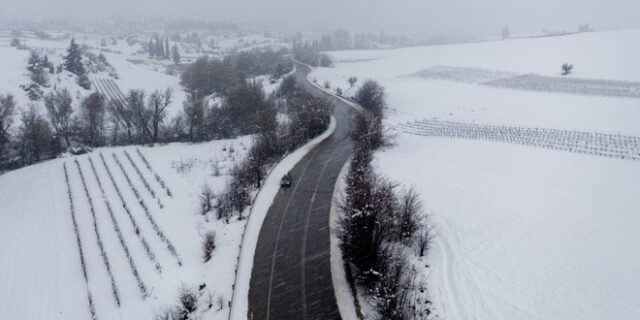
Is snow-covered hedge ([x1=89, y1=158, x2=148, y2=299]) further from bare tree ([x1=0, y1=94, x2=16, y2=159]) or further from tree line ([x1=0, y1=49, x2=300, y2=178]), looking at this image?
bare tree ([x1=0, y1=94, x2=16, y2=159])

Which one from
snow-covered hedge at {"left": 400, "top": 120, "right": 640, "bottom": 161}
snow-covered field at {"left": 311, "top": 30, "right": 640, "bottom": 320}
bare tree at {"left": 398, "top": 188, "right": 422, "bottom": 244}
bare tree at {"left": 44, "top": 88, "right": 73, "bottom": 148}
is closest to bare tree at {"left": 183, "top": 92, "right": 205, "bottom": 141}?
bare tree at {"left": 44, "top": 88, "right": 73, "bottom": 148}

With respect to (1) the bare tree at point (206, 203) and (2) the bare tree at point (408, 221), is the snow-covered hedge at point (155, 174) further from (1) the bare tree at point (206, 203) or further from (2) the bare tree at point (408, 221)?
(2) the bare tree at point (408, 221)

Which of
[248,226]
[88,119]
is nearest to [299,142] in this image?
[248,226]

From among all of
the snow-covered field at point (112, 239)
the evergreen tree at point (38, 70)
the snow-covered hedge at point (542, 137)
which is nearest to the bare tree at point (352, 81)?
the snow-covered hedge at point (542, 137)

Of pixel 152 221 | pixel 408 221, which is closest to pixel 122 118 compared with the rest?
pixel 152 221

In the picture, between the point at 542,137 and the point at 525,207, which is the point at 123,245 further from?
the point at 542,137

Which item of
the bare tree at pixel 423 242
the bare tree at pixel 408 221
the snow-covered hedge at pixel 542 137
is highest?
the snow-covered hedge at pixel 542 137

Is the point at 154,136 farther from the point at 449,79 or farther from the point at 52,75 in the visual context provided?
the point at 449,79
